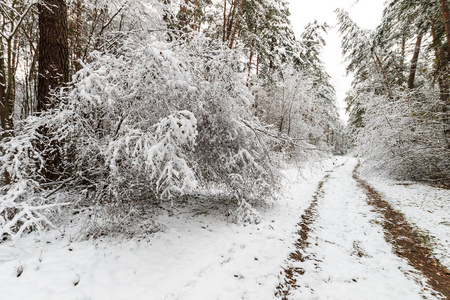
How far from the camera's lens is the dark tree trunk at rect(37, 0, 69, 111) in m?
4.15

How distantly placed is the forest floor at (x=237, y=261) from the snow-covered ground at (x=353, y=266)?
0.02 metres

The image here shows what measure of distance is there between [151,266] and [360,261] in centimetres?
364

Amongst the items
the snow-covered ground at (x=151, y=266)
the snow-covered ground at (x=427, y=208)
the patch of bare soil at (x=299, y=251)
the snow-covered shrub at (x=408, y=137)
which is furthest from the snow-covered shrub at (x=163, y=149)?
the snow-covered shrub at (x=408, y=137)

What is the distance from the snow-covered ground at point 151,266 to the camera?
8.27 ft

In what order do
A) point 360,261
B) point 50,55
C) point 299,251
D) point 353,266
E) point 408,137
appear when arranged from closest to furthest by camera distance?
point 353,266
point 360,261
point 299,251
point 50,55
point 408,137

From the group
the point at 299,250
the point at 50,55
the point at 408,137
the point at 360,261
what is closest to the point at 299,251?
the point at 299,250

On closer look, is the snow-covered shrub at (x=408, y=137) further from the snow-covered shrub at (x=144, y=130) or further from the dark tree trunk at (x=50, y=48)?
the dark tree trunk at (x=50, y=48)

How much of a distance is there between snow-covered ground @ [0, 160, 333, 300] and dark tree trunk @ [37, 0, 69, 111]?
287 cm

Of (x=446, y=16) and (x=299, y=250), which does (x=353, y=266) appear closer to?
(x=299, y=250)

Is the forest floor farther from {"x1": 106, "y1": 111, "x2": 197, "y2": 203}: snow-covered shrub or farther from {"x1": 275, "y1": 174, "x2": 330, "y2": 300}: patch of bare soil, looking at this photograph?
{"x1": 106, "y1": 111, "x2": 197, "y2": 203}: snow-covered shrub

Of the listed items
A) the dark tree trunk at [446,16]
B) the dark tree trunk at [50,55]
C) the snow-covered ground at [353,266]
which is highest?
the dark tree trunk at [446,16]

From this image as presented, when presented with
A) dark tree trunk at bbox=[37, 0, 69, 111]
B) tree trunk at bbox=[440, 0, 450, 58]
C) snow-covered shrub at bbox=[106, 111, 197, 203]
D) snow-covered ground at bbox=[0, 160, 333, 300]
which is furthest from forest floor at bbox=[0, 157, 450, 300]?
tree trunk at bbox=[440, 0, 450, 58]

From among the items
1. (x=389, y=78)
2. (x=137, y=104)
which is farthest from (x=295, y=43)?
(x=137, y=104)

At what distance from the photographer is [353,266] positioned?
11.7 ft
